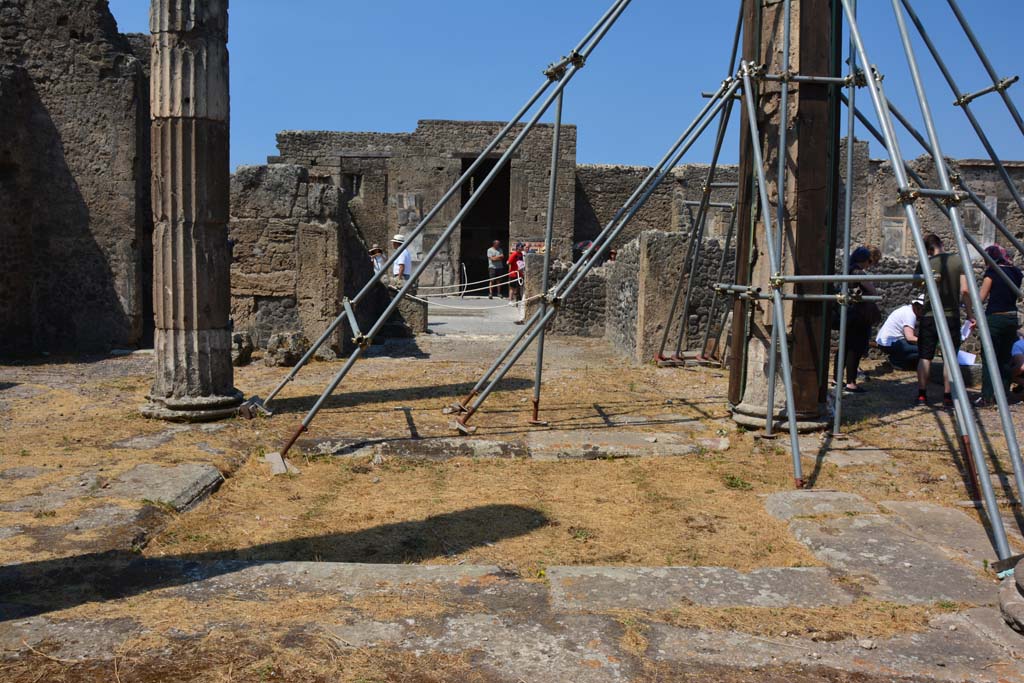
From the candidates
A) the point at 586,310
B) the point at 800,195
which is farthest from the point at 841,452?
the point at 586,310

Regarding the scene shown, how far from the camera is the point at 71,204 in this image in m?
11.0

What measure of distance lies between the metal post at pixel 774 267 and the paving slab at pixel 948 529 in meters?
0.66

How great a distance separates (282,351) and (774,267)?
241 inches

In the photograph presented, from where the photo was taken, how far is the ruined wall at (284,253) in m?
10.8

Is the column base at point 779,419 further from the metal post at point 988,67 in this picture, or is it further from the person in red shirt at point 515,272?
the person in red shirt at point 515,272

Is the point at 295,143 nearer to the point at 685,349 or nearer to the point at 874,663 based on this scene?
the point at 685,349

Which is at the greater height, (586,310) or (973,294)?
(973,294)

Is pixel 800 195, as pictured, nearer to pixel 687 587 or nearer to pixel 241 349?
pixel 687 587

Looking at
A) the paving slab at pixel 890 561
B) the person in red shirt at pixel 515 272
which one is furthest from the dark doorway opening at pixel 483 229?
the paving slab at pixel 890 561

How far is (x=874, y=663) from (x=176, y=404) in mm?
5510

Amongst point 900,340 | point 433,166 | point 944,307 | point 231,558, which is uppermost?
point 433,166

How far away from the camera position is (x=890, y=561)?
354cm

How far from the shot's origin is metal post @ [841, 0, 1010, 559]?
354 centimetres

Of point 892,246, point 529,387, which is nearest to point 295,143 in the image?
point 892,246
